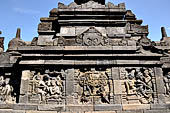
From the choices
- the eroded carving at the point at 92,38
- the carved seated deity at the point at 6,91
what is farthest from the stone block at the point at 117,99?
the carved seated deity at the point at 6,91

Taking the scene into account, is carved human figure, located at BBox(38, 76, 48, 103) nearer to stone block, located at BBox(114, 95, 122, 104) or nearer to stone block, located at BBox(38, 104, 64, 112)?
stone block, located at BBox(38, 104, 64, 112)

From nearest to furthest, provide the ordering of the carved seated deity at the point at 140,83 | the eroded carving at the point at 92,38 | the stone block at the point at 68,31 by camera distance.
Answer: the carved seated deity at the point at 140,83, the eroded carving at the point at 92,38, the stone block at the point at 68,31

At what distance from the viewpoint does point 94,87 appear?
7684 mm

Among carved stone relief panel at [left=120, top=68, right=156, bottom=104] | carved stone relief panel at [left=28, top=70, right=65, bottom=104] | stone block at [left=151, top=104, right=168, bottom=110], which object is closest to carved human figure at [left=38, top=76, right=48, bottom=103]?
carved stone relief panel at [left=28, top=70, right=65, bottom=104]

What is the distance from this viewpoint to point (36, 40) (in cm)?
866

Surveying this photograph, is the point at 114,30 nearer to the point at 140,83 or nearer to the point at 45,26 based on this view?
the point at 140,83

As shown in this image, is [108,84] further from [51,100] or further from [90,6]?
[90,6]

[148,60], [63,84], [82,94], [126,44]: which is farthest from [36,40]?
[148,60]

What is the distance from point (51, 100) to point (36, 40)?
108 inches

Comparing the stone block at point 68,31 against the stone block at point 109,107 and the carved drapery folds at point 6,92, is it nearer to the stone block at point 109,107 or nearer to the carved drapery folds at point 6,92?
the carved drapery folds at point 6,92

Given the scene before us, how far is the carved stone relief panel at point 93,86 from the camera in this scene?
752 centimetres

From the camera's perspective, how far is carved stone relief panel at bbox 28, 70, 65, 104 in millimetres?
7504

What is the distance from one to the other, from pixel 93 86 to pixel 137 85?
174 cm

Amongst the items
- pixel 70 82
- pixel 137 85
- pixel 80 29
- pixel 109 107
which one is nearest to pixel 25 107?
pixel 70 82
